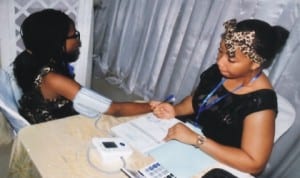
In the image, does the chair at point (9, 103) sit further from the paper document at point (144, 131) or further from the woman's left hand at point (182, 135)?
the woman's left hand at point (182, 135)

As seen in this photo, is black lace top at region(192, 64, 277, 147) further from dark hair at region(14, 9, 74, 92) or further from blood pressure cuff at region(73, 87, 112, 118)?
dark hair at region(14, 9, 74, 92)

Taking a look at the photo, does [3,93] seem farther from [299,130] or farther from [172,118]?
[299,130]

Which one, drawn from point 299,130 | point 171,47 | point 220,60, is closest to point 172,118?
point 220,60

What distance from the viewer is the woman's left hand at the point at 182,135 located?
1111 millimetres

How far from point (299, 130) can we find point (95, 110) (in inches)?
49.6

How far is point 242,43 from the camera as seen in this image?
1.09 metres

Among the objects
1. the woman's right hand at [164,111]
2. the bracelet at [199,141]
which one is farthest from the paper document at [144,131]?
the bracelet at [199,141]

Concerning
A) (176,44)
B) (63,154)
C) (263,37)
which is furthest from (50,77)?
(176,44)

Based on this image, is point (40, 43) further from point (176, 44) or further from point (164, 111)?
point (176, 44)

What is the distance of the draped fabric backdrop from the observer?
1.77m

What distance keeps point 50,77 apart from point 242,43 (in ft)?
2.73

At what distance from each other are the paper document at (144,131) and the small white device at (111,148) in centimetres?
5

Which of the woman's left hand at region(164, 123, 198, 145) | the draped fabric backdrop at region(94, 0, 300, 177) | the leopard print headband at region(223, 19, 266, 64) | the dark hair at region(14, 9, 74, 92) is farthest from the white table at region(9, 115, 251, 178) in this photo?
the draped fabric backdrop at region(94, 0, 300, 177)

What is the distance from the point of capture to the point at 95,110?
1.28 meters
